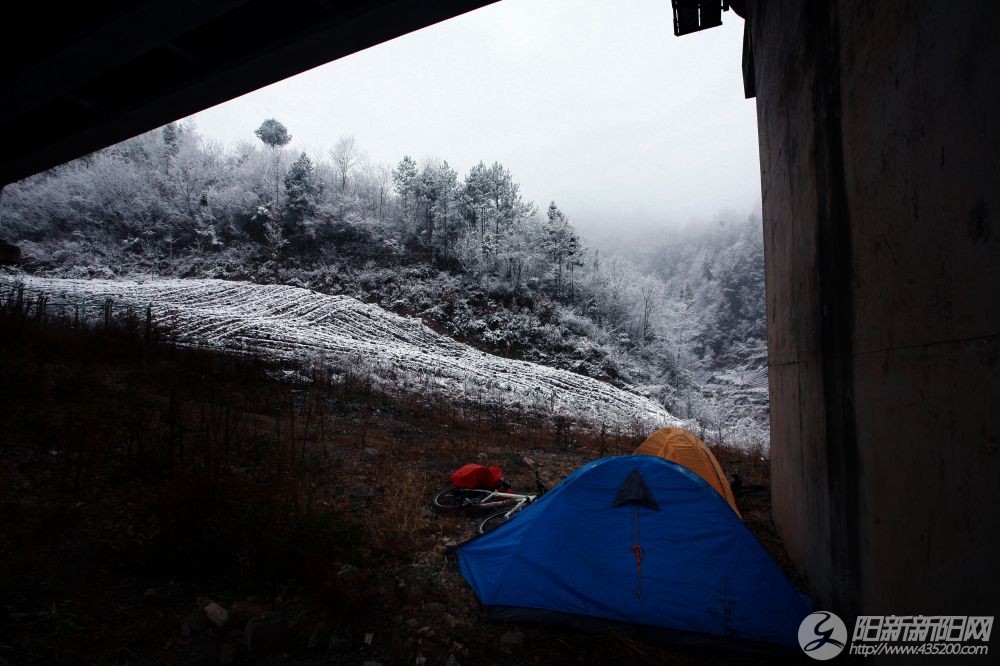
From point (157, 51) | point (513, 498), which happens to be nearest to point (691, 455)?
point (513, 498)

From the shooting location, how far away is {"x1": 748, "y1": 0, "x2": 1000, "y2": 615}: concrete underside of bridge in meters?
1.78

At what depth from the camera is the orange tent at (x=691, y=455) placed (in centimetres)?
662

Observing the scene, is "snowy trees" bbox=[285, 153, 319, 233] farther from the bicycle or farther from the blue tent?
the blue tent

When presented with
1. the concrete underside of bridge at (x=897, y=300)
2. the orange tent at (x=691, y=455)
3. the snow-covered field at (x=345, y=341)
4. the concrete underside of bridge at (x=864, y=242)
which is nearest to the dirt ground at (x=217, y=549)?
the orange tent at (x=691, y=455)

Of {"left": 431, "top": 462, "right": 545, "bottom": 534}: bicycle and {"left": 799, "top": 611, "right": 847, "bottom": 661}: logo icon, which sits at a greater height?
{"left": 431, "top": 462, "right": 545, "bottom": 534}: bicycle

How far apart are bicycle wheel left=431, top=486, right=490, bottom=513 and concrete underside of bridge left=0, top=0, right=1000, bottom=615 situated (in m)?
3.83

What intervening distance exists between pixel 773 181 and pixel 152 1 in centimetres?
771

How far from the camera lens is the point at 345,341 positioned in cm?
2239

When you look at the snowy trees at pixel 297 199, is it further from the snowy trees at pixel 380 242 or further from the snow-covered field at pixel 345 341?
the snow-covered field at pixel 345 341

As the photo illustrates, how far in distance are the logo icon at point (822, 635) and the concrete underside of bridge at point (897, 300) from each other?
15 centimetres

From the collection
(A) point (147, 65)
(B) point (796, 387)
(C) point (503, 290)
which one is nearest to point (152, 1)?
(A) point (147, 65)

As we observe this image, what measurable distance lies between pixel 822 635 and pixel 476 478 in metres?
4.30

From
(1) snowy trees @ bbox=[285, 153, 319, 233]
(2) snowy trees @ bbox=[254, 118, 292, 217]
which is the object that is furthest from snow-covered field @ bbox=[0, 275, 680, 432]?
(2) snowy trees @ bbox=[254, 118, 292, 217]

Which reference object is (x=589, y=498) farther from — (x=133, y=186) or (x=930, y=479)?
(x=133, y=186)
